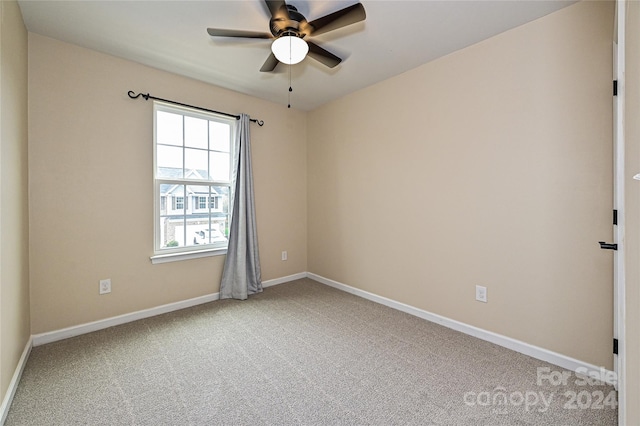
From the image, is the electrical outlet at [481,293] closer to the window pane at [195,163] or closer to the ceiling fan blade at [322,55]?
the ceiling fan blade at [322,55]

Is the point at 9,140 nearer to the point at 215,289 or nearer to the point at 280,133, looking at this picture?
the point at 215,289

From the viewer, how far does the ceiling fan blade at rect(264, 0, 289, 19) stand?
65.4 inches

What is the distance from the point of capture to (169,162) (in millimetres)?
2957

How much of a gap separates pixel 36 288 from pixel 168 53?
7.43 ft

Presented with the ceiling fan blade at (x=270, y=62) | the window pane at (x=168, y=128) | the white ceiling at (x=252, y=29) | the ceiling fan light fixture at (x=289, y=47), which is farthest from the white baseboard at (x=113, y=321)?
the ceiling fan light fixture at (x=289, y=47)

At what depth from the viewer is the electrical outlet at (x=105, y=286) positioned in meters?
2.54

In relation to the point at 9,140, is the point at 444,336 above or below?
below

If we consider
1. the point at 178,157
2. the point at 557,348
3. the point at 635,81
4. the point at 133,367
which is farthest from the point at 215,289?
the point at 635,81

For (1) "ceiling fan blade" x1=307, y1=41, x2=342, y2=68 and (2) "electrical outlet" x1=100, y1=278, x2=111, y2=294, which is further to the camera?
(2) "electrical outlet" x1=100, y1=278, x2=111, y2=294

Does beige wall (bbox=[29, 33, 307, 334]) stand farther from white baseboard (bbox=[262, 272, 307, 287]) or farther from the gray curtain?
white baseboard (bbox=[262, 272, 307, 287])

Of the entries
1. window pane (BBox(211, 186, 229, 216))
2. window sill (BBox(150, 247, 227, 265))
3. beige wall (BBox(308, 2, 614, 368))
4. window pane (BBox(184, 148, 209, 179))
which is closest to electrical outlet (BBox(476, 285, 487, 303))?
beige wall (BBox(308, 2, 614, 368))

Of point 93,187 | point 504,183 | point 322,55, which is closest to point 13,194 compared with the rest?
point 93,187

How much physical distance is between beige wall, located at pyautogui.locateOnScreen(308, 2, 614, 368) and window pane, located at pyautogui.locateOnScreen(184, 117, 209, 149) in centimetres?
179

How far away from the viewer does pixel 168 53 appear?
2529mm
